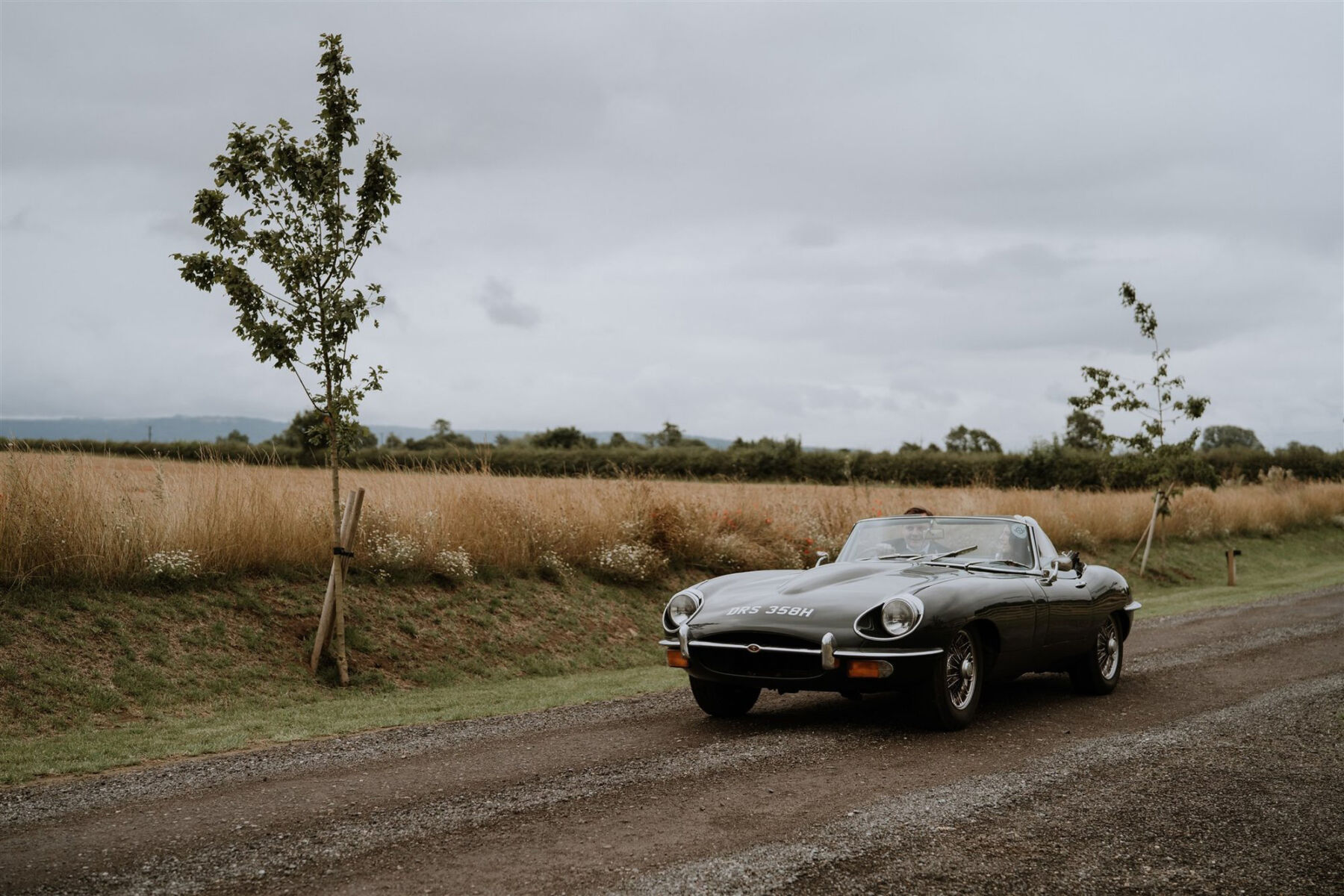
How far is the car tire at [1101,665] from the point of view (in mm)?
9258

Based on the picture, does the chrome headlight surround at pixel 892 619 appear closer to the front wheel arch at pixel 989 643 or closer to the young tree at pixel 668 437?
the front wheel arch at pixel 989 643

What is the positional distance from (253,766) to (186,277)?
558 cm

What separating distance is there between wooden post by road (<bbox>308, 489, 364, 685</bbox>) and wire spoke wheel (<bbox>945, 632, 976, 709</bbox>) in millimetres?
6328

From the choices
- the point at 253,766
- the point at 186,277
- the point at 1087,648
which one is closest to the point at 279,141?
the point at 186,277

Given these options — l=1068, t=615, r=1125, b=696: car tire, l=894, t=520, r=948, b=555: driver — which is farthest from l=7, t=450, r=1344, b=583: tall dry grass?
l=1068, t=615, r=1125, b=696: car tire

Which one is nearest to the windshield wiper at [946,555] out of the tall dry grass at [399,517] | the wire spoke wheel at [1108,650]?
the wire spoke wheel at [1108,650]

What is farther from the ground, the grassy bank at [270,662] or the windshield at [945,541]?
the windshield at [945,541]

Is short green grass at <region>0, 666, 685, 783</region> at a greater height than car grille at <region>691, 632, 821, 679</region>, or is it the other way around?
car grille at <region>691, 632, 821, 679</region>

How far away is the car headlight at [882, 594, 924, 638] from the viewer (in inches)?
275

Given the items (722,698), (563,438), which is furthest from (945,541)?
(563,438)

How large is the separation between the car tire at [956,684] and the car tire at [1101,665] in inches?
78.4

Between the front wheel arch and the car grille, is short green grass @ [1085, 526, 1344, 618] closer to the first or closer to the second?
the front wheel arch

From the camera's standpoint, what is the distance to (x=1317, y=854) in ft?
15.6

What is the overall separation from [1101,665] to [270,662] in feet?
26.7
